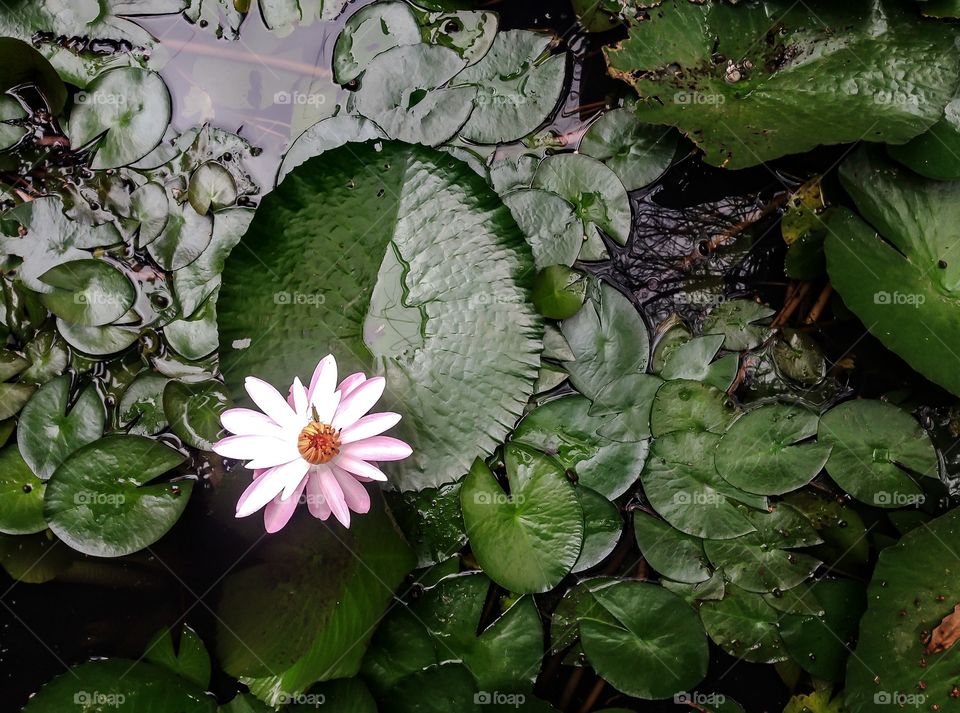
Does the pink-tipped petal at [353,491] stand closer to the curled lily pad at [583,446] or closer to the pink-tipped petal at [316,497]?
the pink-tipped petal at [316,497]

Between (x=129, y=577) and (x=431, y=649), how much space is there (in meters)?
1.03

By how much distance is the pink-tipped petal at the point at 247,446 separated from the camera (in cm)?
151

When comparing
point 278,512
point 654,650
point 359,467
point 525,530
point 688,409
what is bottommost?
point 654,650

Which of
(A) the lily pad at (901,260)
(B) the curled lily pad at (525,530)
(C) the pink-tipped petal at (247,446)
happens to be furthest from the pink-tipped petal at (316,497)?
(A) the lily pad at (901,260)

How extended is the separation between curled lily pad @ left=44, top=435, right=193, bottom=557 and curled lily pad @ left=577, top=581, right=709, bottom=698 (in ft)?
4.73

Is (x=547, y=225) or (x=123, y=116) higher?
(x=123, y=116)

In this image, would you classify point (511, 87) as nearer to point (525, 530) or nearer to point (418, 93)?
point (418, 93)

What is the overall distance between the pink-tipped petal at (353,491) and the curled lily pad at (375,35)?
1.42 m

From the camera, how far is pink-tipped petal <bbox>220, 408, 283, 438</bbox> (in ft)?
5.05

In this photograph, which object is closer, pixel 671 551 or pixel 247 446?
pixel 247 446

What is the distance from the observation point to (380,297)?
71.2 inches

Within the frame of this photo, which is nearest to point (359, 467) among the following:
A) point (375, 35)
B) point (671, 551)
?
point (671, 551)

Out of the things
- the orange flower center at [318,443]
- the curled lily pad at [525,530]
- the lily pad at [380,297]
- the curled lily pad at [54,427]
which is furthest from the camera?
the curled lily pad at [54,427]

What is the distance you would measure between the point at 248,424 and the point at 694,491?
1387 mm
